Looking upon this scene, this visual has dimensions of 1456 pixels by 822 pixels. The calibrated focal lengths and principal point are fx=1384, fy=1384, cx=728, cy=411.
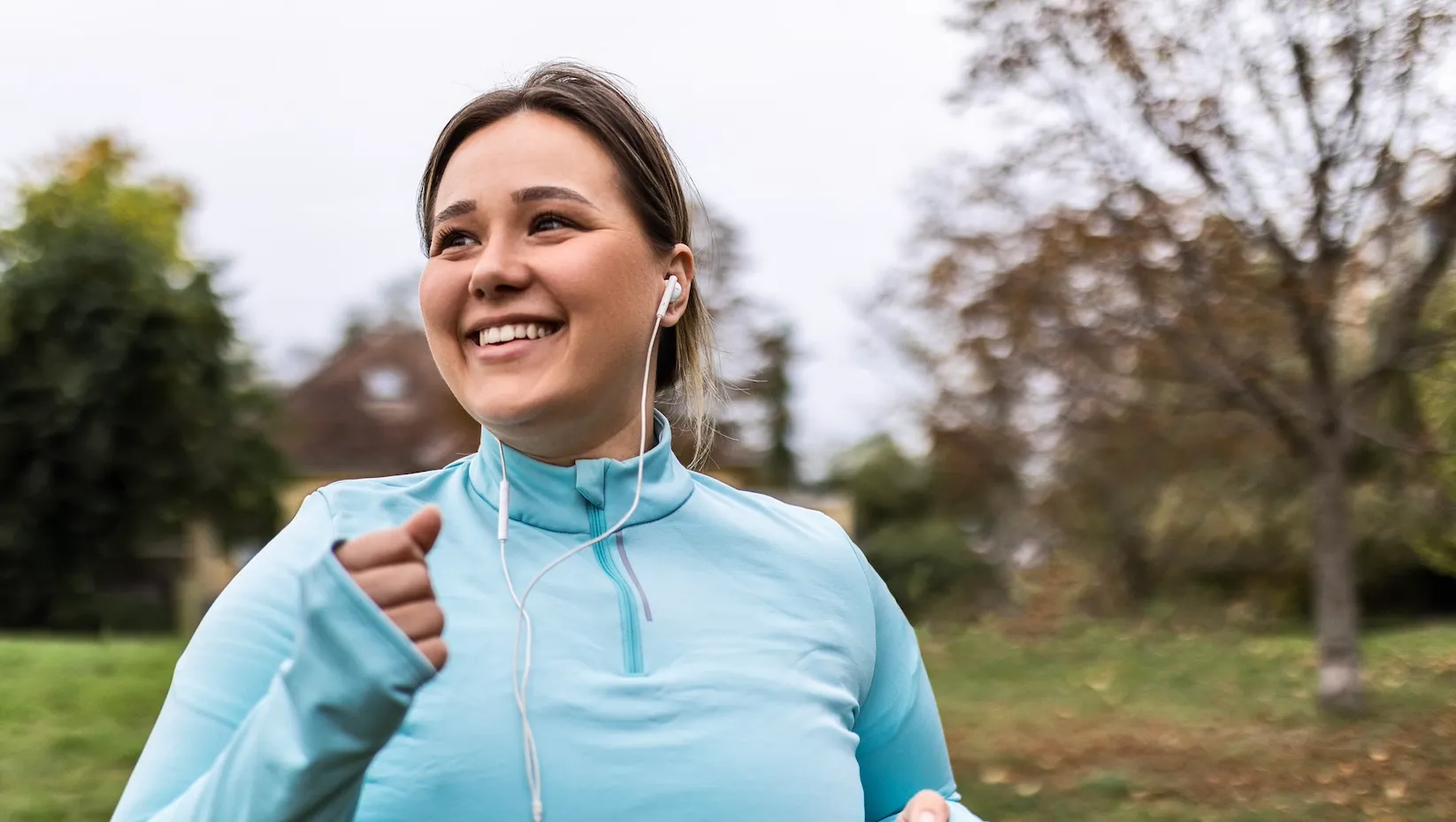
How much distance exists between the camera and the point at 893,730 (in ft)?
6.11

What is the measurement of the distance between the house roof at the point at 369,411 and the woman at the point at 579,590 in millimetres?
27448

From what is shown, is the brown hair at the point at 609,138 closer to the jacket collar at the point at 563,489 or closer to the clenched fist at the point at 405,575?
the jacket collar at the point at 563,489

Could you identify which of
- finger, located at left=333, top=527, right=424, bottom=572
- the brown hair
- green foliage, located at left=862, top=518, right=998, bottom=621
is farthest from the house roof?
finger, located at left=333, top=527, right=424, bottom=572

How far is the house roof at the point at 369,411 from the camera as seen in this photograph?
102ft

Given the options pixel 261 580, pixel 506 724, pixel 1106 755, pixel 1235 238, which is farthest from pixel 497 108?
pixel 1235 238

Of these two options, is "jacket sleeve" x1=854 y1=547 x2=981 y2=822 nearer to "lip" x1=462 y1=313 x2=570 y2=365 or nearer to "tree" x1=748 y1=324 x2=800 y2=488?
"lip" x1=462 y1=313 x2=570 y2=365

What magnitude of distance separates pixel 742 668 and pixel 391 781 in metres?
0.42

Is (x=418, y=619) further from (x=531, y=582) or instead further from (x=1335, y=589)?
(x=1335, y=589)

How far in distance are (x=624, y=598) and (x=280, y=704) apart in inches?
22.0

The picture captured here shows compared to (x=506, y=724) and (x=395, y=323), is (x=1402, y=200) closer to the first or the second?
(x=506, y=724)

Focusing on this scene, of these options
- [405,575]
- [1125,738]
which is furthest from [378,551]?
[1125,738]

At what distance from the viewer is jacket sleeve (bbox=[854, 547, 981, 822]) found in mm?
1864

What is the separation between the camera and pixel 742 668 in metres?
1.61

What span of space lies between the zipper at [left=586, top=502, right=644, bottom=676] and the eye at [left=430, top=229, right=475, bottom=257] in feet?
1.15
